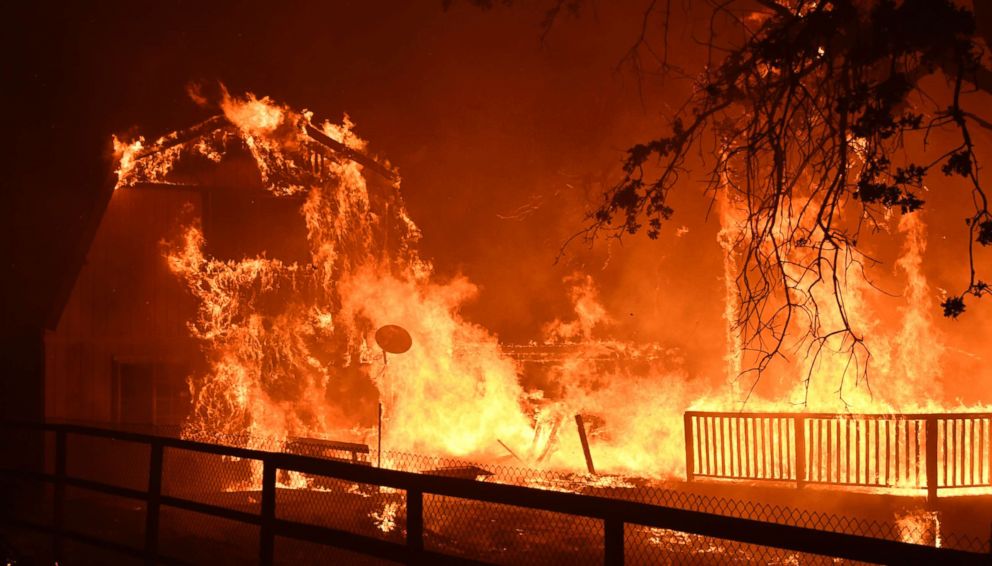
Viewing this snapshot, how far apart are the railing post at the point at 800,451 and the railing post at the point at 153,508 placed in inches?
347

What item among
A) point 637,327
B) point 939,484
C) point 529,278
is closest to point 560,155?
point 529,278

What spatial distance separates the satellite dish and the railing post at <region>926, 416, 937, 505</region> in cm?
925

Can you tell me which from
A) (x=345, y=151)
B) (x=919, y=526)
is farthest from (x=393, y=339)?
(x=919, y=526)

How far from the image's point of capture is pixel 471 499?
578 centimetres

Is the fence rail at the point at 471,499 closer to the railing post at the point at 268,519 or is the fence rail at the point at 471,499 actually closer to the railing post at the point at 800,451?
the railing post at the point at 268,519

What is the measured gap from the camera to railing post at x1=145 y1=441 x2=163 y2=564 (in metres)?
6.92

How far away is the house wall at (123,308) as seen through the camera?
15.5 metres

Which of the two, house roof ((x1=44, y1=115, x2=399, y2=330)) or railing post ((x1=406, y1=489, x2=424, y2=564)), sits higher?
house roof ((x1=44, y1=115, x2=399, y2=330))

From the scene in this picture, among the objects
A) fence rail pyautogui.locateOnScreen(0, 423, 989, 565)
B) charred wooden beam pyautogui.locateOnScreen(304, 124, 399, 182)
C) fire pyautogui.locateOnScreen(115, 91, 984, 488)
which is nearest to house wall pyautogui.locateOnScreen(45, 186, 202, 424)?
fire pyautogui.locateOnScreen(115, 91, 984, 488)

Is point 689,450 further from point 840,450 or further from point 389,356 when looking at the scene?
point 389,356

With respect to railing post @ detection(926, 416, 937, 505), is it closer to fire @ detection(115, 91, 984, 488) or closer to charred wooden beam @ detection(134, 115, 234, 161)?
fire @ detection(115, 91, 984, 488)

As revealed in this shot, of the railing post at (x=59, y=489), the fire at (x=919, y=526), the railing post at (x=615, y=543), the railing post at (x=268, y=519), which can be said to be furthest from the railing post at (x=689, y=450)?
the railing post at (x=615, y=543)

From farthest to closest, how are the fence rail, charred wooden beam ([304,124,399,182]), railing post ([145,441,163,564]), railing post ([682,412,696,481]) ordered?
charred wooden beam ([304,124,399,182])
railing post ([682,412,696,481])
railing post ([145,441,163,564])
the fence rail

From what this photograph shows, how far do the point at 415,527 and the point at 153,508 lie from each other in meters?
3.10
